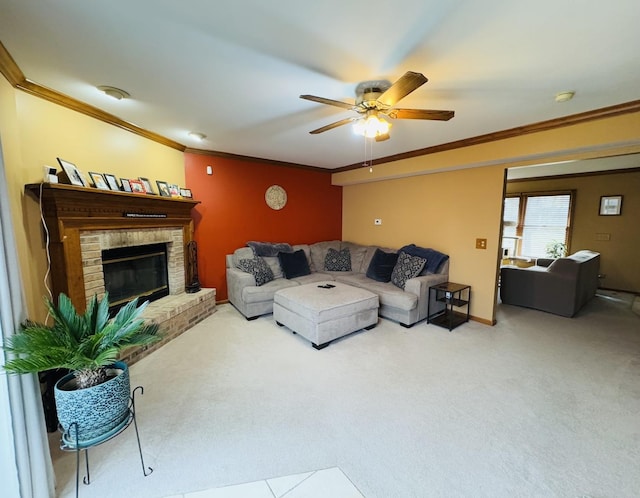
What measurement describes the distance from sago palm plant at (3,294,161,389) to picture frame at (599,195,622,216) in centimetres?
783

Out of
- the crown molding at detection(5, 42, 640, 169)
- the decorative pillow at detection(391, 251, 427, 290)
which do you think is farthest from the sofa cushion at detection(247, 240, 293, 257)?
the decorative pillow at detection(391, 251, 427, 290)

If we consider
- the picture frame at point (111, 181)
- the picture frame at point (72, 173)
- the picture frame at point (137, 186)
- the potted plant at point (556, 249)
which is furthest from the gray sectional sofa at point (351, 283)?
the potted plant at point (556, 249)

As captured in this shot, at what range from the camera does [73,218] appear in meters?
2.37

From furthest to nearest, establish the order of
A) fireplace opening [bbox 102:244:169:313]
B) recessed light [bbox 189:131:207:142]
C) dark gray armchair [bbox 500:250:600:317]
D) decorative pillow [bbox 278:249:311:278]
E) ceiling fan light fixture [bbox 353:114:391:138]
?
1. decorative pillow [bbox 278:249:311:278]
2. dark gray armchair [bbox 500:250:600:317]
3. recessed light [bbox 189:131:207:142]
4. fireplace opening [bbox 102:244:169:313]
5. ceiling fan light fixture [bbox 353:114:391:138]

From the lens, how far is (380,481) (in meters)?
1.51

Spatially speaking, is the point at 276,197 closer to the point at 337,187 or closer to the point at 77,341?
the point at 337,187

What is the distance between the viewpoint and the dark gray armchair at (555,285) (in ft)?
12.8

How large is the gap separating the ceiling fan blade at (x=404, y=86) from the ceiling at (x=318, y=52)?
20cm

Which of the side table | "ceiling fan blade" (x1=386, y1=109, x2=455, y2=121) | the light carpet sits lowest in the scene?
the light carpet

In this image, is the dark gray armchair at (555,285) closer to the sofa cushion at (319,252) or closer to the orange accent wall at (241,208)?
the sofa cushion at (319,252)

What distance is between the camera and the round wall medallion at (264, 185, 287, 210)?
482 cm

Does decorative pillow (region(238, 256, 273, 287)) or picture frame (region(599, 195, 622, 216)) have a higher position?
picture frame (region(599, 195, 622, 216))

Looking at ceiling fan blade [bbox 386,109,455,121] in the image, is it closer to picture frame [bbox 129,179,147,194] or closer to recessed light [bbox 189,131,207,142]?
recessed light [bbox 189,131,207,142]

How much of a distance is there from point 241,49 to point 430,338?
332 centimetres
